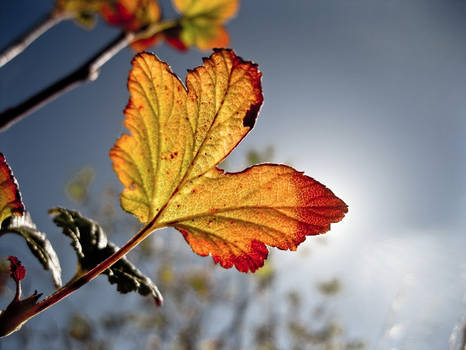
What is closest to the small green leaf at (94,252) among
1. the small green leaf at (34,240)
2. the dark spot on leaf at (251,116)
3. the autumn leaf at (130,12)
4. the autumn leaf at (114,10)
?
the small green leaf at (34,240)

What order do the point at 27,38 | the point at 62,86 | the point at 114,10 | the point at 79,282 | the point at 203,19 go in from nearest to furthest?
the point at 79,282
the point at 62,86
the point at 27,38
the point at 203,19
the point at 114,10

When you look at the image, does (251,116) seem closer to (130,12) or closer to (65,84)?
(65,84)

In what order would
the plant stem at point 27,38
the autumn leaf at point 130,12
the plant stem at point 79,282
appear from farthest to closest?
1. the autumn leaf at point 130,12
2. the plant stem at point 27,38
3. the plant stem at point 79,282

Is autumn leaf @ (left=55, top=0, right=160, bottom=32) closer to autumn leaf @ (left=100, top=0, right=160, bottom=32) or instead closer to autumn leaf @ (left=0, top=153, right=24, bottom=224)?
autumn leaf @ (left=100, top=0, right=160, bottom=32)

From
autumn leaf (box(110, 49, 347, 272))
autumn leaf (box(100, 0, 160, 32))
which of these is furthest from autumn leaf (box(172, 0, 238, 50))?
autumn leaf (box(110, 49, 347, 272))

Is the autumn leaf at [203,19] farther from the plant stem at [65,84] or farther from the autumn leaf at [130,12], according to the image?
the plant stem at [65,84]

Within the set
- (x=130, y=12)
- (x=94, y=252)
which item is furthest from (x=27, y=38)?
(x=94, y=252)
